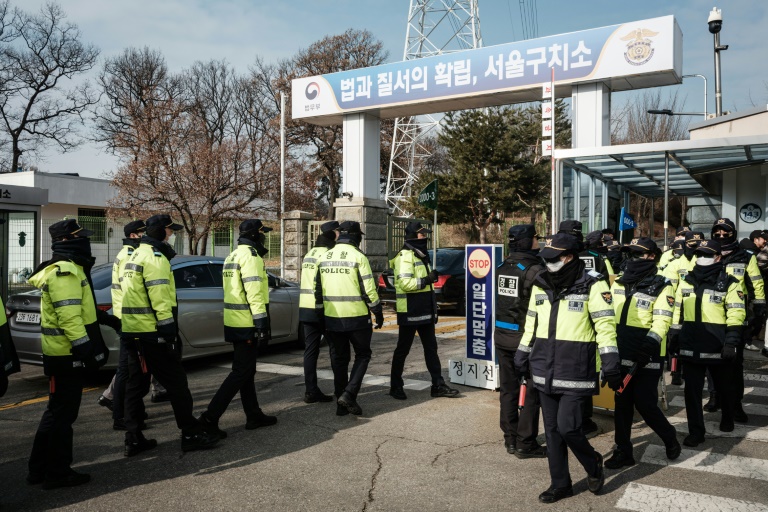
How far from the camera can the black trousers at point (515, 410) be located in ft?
17.1

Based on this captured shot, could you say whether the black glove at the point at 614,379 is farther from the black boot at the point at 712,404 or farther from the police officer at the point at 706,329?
the black boot at the point at 712,404

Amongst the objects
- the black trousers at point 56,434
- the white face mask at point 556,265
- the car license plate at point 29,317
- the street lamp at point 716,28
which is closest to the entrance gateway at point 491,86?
the street lamp at point 716,28

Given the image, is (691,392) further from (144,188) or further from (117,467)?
(144,188)

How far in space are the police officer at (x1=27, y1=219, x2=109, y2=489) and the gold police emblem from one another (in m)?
11.5

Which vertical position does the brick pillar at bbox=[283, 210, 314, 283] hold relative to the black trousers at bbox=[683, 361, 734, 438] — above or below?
above

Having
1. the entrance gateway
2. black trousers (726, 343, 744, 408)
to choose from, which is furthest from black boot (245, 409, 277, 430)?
the entrance gateway

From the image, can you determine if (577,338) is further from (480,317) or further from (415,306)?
(480,317)

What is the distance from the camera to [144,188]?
2216cm

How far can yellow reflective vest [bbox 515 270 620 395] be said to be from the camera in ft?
13.8

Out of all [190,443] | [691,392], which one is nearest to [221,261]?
[190,443]

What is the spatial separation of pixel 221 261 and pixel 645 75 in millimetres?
9329

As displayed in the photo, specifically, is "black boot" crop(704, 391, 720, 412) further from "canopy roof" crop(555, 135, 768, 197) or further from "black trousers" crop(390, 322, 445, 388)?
"canopy roof" crop(555, 135, 768, 197)

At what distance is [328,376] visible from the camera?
27.0ft

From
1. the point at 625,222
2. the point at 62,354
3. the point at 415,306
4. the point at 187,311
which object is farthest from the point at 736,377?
the point at 625,222
